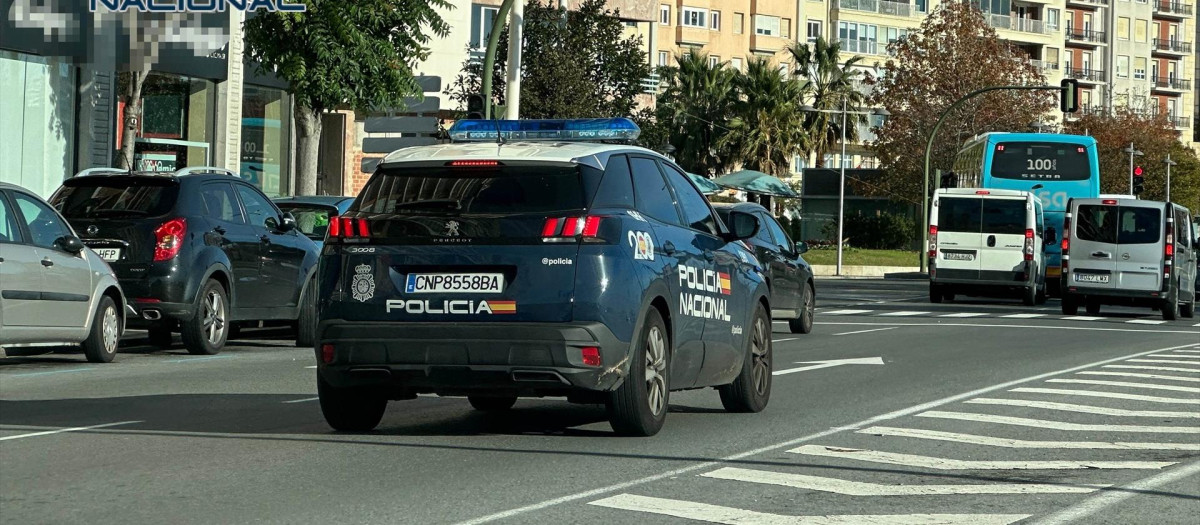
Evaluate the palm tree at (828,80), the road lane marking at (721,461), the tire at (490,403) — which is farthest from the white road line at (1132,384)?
the palm tree at (828,80)

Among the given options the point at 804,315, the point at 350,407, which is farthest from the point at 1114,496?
the point at 804,315

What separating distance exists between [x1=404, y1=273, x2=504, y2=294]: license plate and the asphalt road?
0.86 m

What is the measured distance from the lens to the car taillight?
51.7 feet

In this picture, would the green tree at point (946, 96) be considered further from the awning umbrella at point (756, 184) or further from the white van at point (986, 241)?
the white van at point (986, 241)

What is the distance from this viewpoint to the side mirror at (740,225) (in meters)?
10.9

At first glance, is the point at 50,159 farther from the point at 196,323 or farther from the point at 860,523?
the point at 860,523

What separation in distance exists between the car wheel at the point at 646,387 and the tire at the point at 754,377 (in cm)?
150

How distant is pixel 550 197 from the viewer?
9.27 meters

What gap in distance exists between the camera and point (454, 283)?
9117mm

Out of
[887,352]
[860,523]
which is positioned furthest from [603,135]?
[887,352]

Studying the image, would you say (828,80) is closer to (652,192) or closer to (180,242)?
(180,242)

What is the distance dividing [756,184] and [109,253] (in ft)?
131

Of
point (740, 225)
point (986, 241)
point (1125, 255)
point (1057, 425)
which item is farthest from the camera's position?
point (986, 241)

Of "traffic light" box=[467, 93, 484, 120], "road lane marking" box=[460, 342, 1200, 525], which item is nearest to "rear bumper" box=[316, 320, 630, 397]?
"road lane marking" box=[460, 342, 1200, 525]
